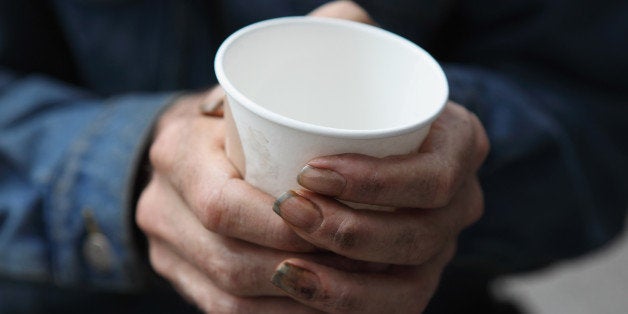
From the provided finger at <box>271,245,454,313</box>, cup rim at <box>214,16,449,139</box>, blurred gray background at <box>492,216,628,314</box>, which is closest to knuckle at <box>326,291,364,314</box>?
finger at <box>271,245,454,313</box>

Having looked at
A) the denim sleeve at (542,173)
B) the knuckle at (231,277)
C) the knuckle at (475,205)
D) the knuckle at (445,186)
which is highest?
the knuckle at (445,186)

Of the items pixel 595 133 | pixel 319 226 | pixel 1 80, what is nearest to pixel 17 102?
pixel 1 80

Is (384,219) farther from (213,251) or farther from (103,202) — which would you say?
(103,202)

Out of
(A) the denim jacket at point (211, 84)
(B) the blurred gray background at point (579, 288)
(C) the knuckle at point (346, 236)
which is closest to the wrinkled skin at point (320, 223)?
(C) the knuckle at point (346, 236)

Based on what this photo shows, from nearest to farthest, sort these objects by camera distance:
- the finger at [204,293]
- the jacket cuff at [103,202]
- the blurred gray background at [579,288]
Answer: the finger at [204,293]
the jacket cuff at [103,202]
the blurred gray background at [579,288]

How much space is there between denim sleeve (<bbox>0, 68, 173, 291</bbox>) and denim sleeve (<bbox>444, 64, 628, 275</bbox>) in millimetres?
352

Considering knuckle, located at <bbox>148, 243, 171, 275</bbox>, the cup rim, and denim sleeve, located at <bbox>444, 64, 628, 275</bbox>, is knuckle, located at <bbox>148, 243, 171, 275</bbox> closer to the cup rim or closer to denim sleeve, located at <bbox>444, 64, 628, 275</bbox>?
the cup rim

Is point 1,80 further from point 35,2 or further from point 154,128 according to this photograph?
point 154,128

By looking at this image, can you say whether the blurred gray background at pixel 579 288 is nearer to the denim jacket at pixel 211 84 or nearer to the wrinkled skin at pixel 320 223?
the denim jacket at pixel 211 84

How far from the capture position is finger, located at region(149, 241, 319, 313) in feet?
1.57

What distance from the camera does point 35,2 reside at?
793 millimetres

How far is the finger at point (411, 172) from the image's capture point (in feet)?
1.29

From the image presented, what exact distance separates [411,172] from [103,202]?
0.34 m

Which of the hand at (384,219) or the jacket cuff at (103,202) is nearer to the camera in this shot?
the hand at (384,219)
